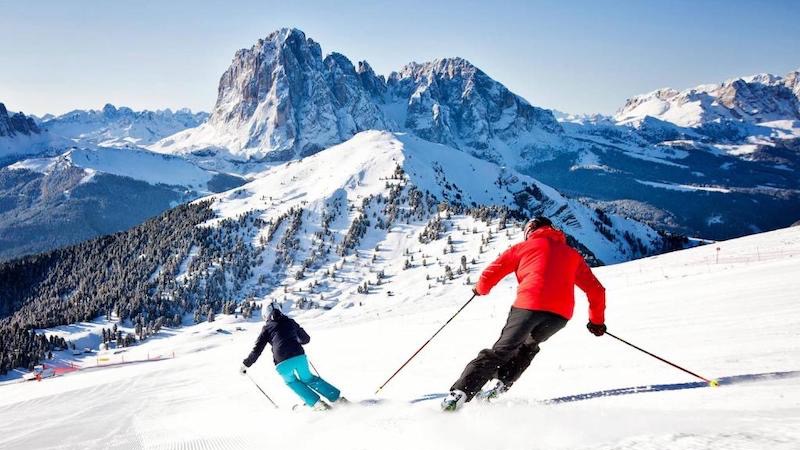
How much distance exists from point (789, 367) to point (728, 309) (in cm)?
515

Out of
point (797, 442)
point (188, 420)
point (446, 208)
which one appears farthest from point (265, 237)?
point (797, 442)

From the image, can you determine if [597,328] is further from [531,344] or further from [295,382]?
[295,382]

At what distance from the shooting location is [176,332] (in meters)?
106

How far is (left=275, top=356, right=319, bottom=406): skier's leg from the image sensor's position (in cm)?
1023

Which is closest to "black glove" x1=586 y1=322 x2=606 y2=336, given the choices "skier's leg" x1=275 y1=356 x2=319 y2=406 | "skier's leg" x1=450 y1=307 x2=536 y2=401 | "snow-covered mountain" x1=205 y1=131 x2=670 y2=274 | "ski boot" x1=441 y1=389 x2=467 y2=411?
"skier's leg" x1=450 y1=307 x2=536 y2=401

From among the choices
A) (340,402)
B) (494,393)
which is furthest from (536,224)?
(340,402)

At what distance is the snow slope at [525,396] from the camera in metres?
5.84

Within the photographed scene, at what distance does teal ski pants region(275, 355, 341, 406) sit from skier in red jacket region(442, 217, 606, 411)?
362cm

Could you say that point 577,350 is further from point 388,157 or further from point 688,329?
point 388,157

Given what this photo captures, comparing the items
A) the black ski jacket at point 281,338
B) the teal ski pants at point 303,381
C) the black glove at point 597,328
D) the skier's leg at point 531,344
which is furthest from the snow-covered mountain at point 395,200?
the skier's leg at point 531,344

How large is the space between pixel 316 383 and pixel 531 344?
463 centimetres

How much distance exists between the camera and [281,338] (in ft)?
35.0

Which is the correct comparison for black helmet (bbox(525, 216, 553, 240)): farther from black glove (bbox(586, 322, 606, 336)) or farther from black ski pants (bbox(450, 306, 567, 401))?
black glove (bbox(586, 322, 606, 336))

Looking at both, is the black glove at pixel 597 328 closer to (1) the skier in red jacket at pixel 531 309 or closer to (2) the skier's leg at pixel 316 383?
(1) the skier in red jacket at pixel 531 309
